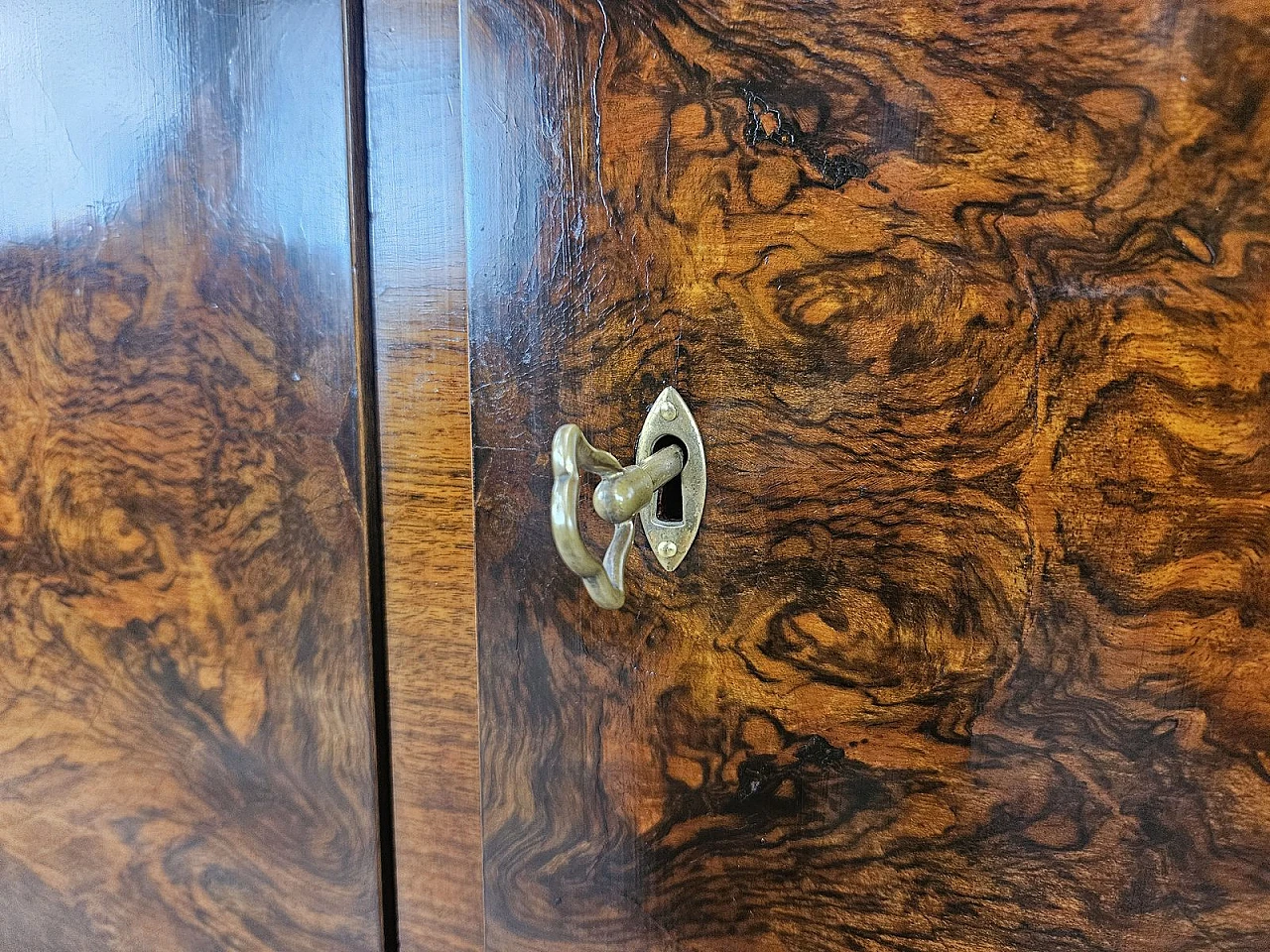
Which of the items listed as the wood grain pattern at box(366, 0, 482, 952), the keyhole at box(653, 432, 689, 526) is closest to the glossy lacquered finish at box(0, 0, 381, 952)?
the wood grain pattern at box(366, 0, 482, 952)

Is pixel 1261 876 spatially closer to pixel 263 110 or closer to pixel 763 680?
pixel 763 680

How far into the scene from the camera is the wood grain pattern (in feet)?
1.08

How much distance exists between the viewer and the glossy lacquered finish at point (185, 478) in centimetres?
35

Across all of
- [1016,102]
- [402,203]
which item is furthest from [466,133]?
[1016,102]

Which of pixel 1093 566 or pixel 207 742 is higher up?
pixel 1093 566

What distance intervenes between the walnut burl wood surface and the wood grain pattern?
0.05ft

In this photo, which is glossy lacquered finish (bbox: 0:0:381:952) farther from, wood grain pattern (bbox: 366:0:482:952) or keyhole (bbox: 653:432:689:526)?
keyhole (bbox: 653:432:689:526)

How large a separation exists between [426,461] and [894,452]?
0.61 ft

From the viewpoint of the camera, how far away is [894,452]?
11.1 inches

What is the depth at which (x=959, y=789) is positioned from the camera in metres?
0.29

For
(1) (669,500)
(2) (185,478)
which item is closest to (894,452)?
(1) (669,500)

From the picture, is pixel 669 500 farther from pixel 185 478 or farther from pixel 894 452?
pixel 185 478

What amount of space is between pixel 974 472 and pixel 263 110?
308mm

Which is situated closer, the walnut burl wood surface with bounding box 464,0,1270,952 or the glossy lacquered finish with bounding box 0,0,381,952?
the walnut burl wood surface with bounding box 464,0,1270,952
